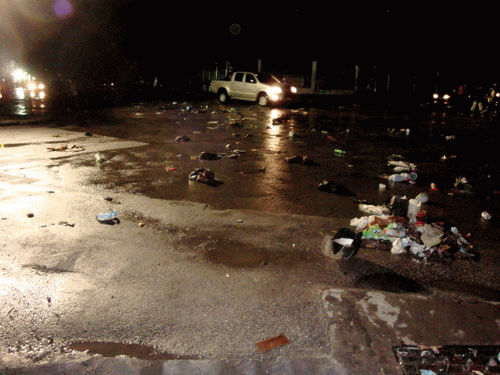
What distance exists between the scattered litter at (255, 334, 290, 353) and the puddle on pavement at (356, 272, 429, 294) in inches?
41.5

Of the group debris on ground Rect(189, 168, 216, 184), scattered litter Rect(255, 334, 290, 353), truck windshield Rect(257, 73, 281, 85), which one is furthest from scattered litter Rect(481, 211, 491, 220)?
truck windshield Rect(257, 73, 281, 85)

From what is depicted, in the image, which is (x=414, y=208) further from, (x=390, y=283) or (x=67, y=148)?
(x=67, y=148)

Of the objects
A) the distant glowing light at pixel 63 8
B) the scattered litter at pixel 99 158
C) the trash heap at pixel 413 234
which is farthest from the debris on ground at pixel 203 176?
the distant glowing light at pixel 63 8

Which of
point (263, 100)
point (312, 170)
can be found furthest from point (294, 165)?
point (263, 100)

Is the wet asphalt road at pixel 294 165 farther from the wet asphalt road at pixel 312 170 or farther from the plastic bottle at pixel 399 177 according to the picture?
the plastic bottle at pixel 399 177

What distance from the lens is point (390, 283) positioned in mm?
3492

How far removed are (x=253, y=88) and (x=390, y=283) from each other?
64.0ft

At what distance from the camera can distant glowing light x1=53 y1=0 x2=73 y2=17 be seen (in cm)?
2289

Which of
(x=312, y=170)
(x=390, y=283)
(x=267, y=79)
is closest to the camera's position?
(x=390, y=283)

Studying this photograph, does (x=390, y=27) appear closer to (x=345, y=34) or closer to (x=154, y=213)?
(x=345, y=34)

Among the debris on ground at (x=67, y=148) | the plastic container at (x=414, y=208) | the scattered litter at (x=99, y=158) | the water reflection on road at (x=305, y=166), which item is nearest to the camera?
the plastic container at (x=414, y=208)

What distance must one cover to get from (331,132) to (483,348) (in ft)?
34.2

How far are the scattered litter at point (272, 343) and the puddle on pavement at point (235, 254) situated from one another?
3.52ft

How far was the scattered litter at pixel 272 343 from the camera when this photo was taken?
260 cm
